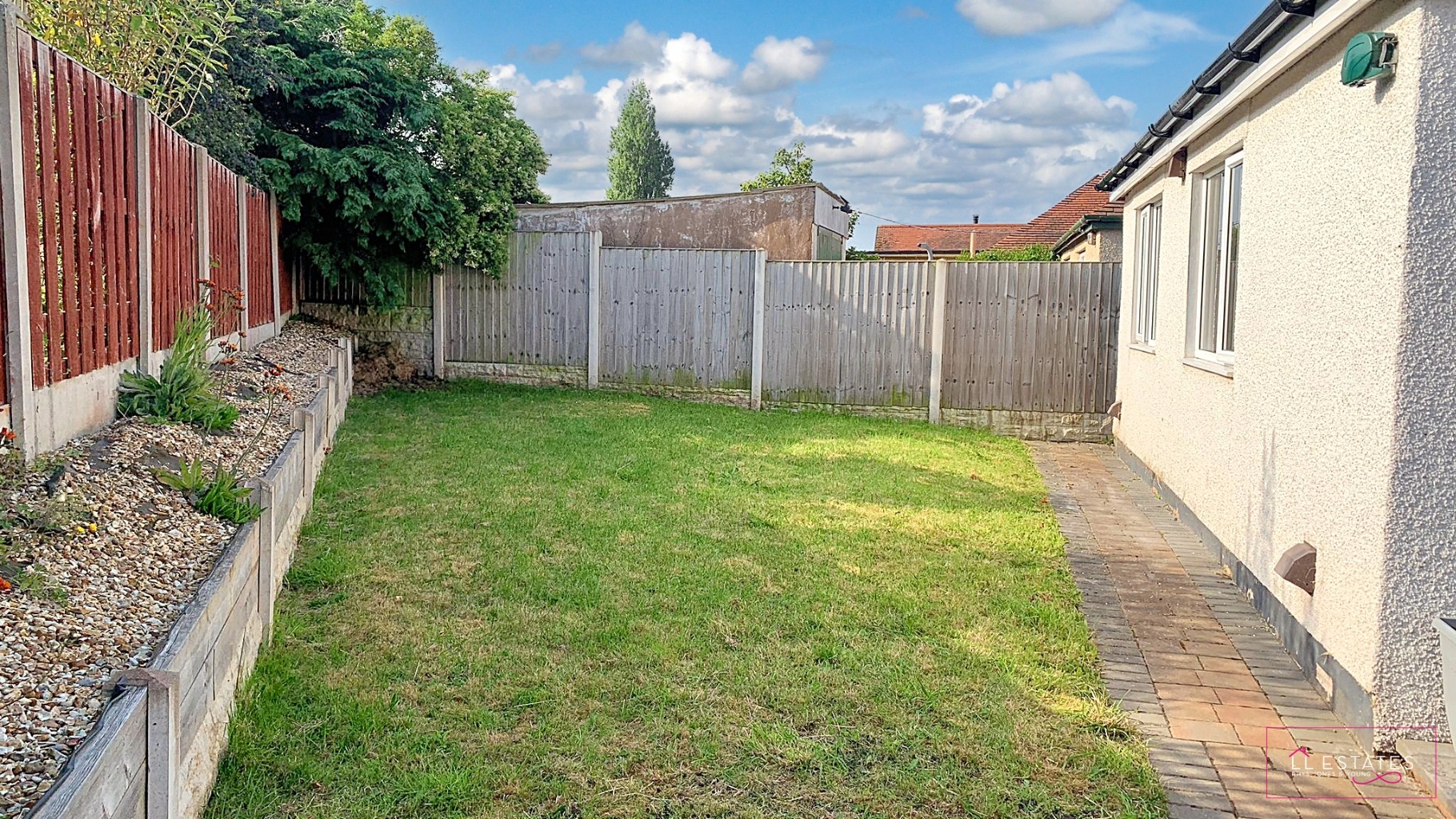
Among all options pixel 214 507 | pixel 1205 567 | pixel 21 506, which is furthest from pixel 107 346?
pixel 1205 567

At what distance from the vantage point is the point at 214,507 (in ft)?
13.2

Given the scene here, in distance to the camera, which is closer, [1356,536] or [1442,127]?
[1442,127]

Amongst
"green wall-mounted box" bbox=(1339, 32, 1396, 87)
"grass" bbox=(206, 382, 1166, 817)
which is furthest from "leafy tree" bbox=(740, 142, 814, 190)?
"green wall-mounted box" bbox=(1339, 32, 1396, 87)

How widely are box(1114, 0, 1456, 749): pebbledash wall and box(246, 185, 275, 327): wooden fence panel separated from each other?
846cm

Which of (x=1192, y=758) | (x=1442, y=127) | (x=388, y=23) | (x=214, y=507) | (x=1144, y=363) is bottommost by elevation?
(x=1192, y=758)

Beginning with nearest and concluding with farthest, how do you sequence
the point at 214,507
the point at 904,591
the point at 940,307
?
the point at 214,507 < the point at 904,591 < the point at 940,307

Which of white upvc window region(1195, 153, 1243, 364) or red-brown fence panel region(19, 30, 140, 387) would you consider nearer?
red-brown fence panel region(19, 30, 140, 387)

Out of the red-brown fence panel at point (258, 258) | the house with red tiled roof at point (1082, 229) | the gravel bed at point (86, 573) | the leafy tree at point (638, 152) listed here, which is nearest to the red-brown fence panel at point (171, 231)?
the gravel bed at point (86, 573)

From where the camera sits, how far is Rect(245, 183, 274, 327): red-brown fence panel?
9.59 m

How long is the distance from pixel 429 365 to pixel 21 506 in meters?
10.2

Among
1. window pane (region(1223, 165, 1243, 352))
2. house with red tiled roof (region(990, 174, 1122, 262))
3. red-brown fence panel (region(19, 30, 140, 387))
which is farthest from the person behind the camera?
house with red tiled roof (region(990, 174, 1122, 262))

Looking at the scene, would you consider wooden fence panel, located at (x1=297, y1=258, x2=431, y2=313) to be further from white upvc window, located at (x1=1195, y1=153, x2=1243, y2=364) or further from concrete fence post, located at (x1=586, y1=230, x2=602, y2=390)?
white upvc window, located at (x1=1195, y1=153, x2=1243, y2=364)

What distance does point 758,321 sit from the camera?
39.9 feet

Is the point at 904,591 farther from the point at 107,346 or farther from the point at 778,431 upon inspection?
the point at 778,431
